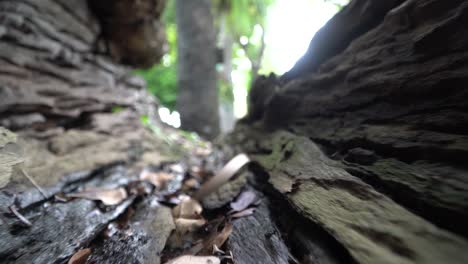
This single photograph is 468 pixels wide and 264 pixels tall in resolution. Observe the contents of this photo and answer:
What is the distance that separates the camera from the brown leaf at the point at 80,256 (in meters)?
0.81

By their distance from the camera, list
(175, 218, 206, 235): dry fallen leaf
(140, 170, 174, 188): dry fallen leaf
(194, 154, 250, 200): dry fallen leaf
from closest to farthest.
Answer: (175, 218, 206, 235): dry fallen leaf, (194, 154, 250, 200): dry fallen leaf, (140, 170, 174, 188): dry fallen leaf

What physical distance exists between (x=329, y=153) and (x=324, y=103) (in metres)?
0.33

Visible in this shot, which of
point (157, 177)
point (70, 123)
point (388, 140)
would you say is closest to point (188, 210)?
point (157, 177)

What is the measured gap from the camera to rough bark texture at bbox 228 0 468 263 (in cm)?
62

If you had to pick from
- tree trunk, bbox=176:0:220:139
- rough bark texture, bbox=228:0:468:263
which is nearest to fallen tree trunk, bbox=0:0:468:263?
rough bark texture, bbox=228:0:468:263

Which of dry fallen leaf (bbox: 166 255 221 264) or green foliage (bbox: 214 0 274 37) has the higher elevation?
green foliage (bbox: 214 0 274 37)

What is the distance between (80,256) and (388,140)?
121 centimetres

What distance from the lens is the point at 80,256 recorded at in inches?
32.9

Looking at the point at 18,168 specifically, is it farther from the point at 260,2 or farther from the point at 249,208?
the point at 260,2

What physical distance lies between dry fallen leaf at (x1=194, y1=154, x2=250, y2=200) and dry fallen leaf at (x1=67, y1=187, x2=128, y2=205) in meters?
0.43

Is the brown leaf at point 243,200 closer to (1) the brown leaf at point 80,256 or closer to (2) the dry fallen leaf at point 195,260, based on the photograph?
(2) the dry fallen leaf at point 195,260

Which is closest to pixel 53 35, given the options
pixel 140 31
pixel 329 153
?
pixel 140 31

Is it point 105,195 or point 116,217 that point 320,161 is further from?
point 105,195

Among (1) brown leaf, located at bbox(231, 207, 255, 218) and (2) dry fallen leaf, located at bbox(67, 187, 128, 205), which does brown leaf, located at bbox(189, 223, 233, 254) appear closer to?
(1) brown leaf, located at bbox(231, 207, 255, 218)
